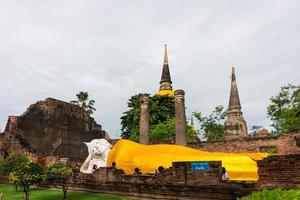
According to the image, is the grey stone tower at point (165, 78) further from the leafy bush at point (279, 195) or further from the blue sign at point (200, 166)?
the leafy bush at point (279, 195)

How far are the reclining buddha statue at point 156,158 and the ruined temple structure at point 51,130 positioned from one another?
14645 millimetres

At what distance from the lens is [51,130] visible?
35.1 m

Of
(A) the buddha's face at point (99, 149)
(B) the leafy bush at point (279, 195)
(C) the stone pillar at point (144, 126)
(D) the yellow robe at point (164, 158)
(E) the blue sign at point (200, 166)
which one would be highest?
(C) the stone pillar at point (144, 126)

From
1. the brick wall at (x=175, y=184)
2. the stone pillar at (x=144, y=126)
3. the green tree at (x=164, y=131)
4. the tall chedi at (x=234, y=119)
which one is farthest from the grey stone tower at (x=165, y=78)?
the brick wall at (x=175, y=184)

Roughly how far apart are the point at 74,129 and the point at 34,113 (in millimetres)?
5392

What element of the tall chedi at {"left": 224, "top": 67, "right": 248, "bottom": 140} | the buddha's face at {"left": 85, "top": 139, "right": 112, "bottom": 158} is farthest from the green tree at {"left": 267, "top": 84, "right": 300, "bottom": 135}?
the buddha's face at {"left": 85, "top": 139, "right": 112, "bottom": 158}

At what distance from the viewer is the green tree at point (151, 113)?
36250 millimetres

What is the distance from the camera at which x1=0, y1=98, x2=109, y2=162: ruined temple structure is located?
3056 centimetres

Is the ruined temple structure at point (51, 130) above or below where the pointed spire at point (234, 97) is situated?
below

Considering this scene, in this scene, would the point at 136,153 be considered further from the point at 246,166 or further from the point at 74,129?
the point at 74,129

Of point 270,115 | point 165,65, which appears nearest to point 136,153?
point 270,115

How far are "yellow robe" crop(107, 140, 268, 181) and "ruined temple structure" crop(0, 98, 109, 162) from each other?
54.1 feet

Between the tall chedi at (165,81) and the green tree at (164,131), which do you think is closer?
the green tree at (164,131)

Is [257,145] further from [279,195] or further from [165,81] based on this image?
[165,81]
